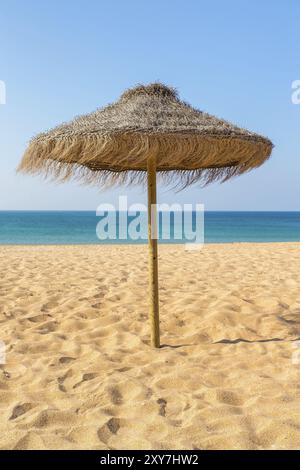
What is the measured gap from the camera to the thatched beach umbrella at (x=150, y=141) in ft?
10.1

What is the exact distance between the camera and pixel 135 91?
13.1 ft

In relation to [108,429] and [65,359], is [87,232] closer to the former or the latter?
[65,359]

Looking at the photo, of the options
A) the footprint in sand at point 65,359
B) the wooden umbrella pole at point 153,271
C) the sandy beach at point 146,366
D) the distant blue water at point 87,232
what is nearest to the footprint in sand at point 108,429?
the sandy beach at point 146,366

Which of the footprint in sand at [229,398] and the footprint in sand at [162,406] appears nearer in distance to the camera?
the footprint in sand at [162,406]

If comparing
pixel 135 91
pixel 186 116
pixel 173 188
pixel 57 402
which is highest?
pixel 135 91

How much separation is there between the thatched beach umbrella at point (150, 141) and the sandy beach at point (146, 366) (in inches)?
24.8

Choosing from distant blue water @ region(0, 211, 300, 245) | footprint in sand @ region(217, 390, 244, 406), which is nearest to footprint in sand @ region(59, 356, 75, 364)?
footprint in sand @ region(217, 390, 244, 406)

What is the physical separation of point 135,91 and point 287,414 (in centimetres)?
295

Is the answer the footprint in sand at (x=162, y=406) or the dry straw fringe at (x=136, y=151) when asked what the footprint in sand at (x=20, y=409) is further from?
the dry straw fringe at (x=136, y=151)

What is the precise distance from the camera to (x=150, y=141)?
3057 mm

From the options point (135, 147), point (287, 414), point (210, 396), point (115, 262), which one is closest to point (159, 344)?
point (210, 396)

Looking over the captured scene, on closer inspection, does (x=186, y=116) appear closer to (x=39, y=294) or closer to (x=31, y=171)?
(x=31, y=171)

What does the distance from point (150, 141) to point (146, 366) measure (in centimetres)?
178

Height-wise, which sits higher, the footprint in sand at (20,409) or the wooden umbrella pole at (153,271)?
the wooden umbrella pole at (153,271)
